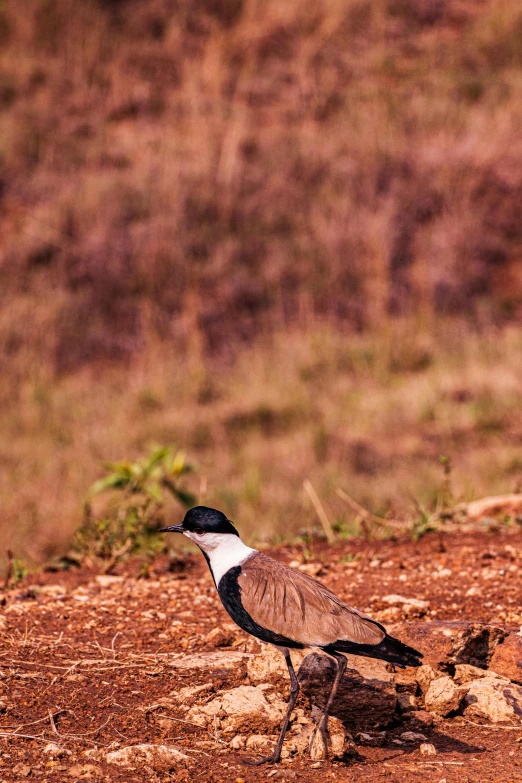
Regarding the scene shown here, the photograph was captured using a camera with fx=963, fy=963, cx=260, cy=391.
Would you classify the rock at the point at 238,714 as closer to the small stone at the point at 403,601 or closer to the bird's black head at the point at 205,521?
the bird's black head at the point at 205,521

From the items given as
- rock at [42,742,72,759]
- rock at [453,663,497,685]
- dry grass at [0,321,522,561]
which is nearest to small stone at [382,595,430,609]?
rock at [453,663,497,685]

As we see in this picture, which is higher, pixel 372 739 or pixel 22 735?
pixel 22 735

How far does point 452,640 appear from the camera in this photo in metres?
3.38

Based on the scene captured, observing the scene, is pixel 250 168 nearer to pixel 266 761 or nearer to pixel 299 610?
pixel 299 610

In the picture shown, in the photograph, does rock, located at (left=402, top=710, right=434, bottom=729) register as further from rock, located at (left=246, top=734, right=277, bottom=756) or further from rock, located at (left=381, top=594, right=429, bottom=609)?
rock, located at (left=381, top=594, right=429, bottom=609)

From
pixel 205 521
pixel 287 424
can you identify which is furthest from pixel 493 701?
pixel 287 424

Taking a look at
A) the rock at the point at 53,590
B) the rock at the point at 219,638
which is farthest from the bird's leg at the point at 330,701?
the rock at the point at 53,590

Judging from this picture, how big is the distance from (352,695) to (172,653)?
759 mm

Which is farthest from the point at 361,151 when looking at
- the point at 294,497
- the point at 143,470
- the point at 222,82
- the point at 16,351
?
the point at 143,470

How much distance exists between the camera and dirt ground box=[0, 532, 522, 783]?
284 centimetres

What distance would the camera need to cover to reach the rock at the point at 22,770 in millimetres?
2676

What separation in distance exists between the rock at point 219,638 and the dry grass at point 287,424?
2642mm

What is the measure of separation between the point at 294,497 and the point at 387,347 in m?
4.39

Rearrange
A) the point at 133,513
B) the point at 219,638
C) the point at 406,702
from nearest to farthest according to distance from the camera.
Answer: the point at 406,702, the point at 219,638, the point at 133,513
